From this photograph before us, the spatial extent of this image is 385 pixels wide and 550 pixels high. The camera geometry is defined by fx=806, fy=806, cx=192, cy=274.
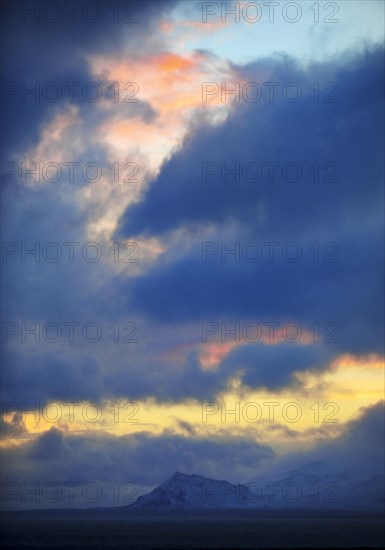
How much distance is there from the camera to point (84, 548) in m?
111

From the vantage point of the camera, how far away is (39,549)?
106188 millimetres

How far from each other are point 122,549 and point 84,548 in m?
8.43

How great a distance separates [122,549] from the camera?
105 m

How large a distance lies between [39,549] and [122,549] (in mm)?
11044

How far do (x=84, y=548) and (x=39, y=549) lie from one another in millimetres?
7421
